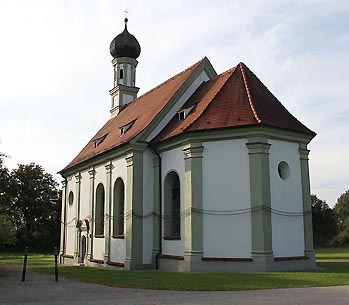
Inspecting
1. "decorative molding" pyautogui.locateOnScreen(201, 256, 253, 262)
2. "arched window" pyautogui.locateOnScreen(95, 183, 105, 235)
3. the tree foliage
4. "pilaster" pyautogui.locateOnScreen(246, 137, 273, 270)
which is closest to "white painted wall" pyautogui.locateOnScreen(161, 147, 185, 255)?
"decorative molding" pyautogui.locateOnScreen(201, 256, 253, 262)

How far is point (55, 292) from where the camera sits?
1336 centimetres

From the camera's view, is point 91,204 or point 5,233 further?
point 91,204

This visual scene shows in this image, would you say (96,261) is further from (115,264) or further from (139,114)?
(139,114)

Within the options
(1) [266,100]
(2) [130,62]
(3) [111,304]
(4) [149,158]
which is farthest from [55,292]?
(2) [130,62]

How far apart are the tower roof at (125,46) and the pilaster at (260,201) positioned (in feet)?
57.9

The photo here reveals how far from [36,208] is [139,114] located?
110ft

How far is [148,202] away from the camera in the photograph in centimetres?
2366

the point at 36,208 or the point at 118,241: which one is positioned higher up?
the point at 36,208

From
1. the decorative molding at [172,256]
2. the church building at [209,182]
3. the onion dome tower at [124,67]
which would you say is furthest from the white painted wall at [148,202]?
the onion dome tower at [124,67]

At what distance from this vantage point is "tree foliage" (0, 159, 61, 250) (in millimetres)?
55062

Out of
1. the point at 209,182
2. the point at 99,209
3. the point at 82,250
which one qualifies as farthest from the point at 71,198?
the point at 209,182

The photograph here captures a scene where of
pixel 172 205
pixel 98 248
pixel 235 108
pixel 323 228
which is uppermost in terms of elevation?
pixel 235 108

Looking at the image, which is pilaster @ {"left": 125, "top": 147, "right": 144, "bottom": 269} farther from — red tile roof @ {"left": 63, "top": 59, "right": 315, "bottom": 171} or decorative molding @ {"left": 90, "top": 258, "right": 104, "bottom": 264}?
decorative molding @ {"left": 90, "top": 258, "right": 104, "bottom": 264}

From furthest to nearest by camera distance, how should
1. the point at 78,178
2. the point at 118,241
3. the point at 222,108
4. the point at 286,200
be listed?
1. the point at 78,178
2. the point at 118,241
3. the point at 222,108
4. the point at 286,200
